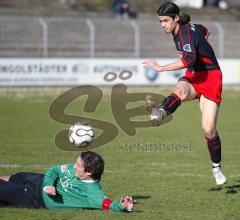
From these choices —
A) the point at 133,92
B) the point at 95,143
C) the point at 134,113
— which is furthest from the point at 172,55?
the point at 95,143

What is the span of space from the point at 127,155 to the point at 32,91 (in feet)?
33.9

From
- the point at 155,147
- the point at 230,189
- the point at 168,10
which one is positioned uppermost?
the point at 168,10

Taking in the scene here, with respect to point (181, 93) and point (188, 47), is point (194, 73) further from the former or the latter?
point (188, 47)

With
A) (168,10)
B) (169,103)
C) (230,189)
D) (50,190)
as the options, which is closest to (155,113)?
(169,103)

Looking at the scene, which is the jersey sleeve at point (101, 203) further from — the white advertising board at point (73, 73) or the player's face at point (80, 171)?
the white advertising board at point (73, 73)

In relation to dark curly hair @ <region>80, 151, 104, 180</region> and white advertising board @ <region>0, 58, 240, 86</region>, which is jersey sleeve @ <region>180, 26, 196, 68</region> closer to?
dark curly hair @ <region>80, 151, 104, 180</region>

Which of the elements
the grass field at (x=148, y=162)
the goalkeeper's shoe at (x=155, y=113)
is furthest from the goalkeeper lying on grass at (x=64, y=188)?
the goalkeeper's shoe at (x=155, y=113)

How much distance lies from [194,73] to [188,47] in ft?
1.85

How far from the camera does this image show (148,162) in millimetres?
11508

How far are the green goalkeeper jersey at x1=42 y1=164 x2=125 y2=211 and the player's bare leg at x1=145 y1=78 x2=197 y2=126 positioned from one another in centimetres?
162

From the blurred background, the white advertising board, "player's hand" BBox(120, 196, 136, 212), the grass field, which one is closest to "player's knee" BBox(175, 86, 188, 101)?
the grass field

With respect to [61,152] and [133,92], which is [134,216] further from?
[133,92]

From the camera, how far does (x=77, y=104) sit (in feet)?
64.6

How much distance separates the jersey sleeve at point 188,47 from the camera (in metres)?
8.80
